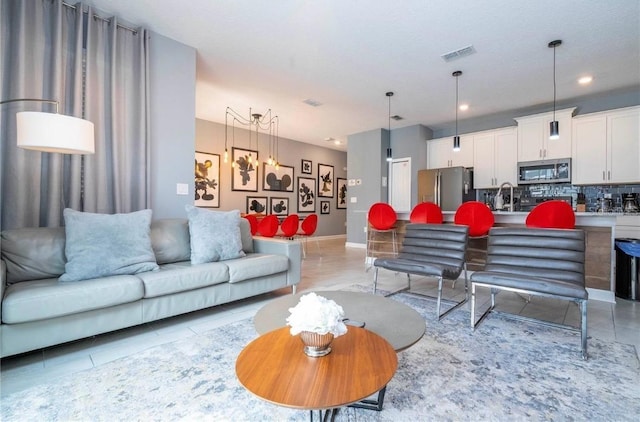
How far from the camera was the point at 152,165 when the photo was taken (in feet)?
11.3

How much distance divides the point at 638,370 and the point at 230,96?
19.4ft

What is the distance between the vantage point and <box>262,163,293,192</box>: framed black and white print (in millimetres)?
8016

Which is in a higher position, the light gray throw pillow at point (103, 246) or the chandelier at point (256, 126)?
the chandelier at point (256, 126)

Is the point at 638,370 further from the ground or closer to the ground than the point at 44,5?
closer to the ground

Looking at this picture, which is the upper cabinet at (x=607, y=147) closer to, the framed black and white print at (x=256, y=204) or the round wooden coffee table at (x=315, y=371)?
the round wooden coffee table at (x=315, y=371)

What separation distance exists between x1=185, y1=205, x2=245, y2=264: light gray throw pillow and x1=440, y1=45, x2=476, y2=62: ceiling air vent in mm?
3422

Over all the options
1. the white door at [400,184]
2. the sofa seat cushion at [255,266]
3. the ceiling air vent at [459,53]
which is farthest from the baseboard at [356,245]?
the ceiling air vent at [459,53]

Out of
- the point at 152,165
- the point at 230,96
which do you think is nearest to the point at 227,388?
the point at 152,165

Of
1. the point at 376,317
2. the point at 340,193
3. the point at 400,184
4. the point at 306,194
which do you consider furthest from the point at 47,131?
the point at 340,193

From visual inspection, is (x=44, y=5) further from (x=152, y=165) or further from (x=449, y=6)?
(x=449, y=6)

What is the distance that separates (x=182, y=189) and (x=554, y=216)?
170 inches

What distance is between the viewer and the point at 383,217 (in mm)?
4672

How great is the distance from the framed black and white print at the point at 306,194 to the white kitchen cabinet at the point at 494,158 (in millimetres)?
4539

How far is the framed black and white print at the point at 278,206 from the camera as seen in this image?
8.21 meters
